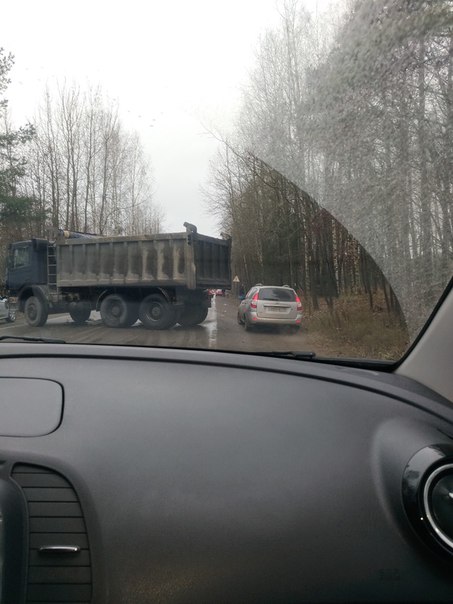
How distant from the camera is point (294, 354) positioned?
2482mm

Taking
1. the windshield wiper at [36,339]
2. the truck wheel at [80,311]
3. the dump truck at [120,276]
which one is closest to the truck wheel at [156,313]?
the dump truck at [120,276]

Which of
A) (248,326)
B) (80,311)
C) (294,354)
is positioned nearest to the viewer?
(294,354)

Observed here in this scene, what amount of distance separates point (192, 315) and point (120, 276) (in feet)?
1.53

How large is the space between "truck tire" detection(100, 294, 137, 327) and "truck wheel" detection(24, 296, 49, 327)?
0.30 m

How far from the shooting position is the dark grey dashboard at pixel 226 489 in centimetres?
178

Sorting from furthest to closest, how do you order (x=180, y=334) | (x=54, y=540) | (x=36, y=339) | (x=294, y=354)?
(x=180, y=334)
(x=36, y=339)
(x=294, y=354)
(x=54, y=540)

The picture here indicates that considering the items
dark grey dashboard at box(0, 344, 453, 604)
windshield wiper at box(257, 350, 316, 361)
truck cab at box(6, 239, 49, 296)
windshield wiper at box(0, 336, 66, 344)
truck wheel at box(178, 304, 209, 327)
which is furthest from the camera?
truck cab at box(6, 239, 49, 296)

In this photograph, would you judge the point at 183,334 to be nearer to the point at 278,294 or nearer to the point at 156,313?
the point at 156,313

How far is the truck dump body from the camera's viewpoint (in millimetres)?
2996

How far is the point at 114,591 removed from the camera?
179 centimetres

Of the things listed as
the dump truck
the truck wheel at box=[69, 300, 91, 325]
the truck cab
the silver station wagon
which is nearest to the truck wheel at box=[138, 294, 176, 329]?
the dump truck

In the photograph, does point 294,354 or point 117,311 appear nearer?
point 294,354

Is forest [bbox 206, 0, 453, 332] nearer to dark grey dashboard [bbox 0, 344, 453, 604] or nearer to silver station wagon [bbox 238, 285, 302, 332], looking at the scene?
silver station wagon [bbox 238, 285, 302, 332]

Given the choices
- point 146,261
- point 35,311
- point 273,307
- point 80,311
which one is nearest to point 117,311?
point 80,311
